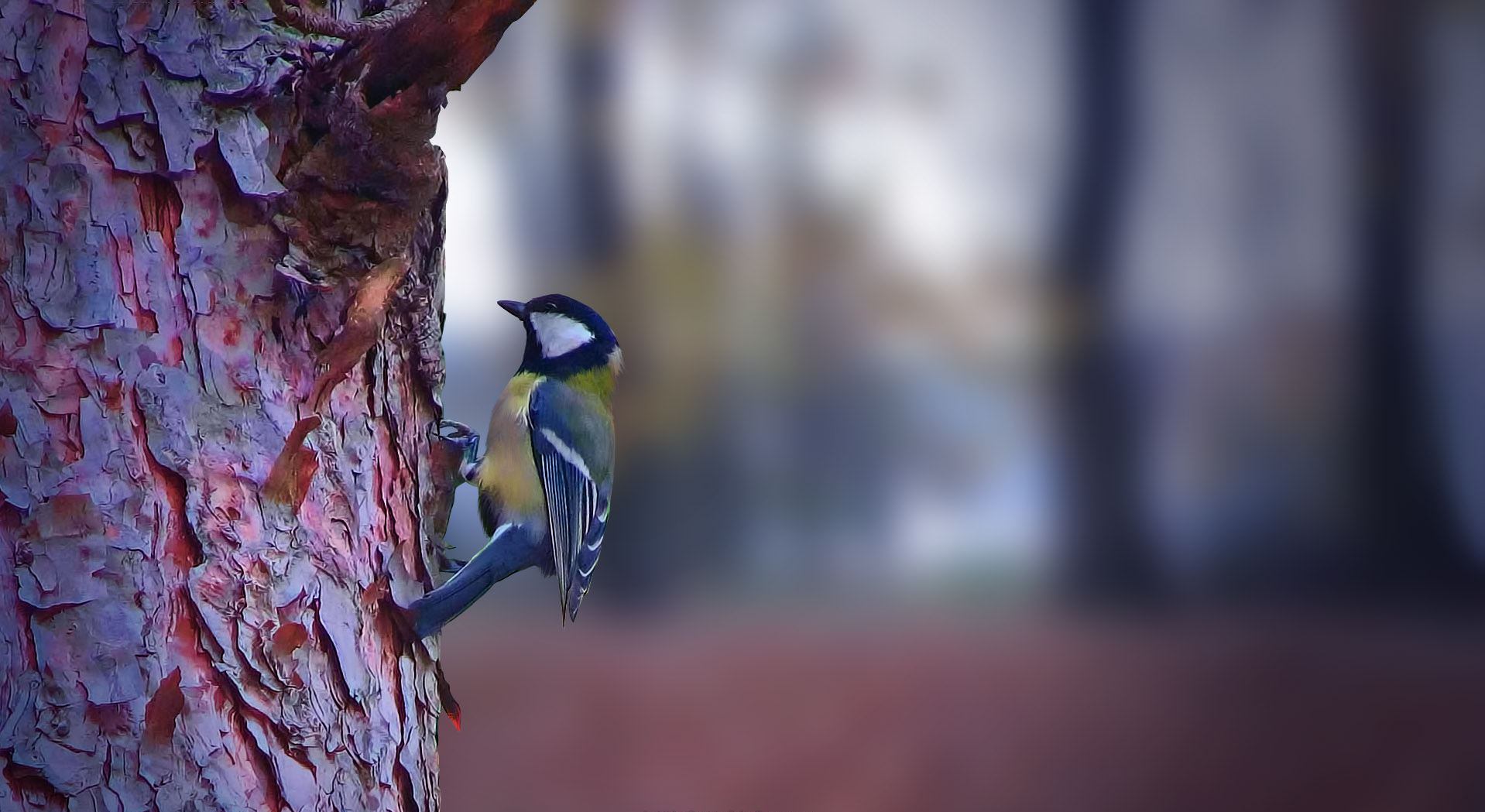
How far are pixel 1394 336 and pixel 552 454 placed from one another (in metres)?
1.82

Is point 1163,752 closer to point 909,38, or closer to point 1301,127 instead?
point 1301,127

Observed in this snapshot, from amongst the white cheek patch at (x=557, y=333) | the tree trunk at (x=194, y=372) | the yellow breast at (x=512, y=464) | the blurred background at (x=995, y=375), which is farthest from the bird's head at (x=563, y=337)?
the tree trunk at (x=194, y=372)

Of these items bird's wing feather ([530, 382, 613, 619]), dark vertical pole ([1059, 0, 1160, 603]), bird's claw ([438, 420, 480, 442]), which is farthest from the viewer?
dark vertical pole ([1059, 0, 1160, 603])

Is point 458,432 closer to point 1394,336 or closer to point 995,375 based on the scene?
point 995,375

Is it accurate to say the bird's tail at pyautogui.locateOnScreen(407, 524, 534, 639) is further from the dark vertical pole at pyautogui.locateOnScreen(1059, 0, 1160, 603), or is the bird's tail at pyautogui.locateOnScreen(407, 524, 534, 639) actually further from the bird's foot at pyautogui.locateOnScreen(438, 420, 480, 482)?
the dark vertical pole at pyautogui.locateOnScreen(1059, 0, 1160, 603)

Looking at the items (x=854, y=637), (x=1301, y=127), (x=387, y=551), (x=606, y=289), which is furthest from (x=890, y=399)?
(x=387, y=551)

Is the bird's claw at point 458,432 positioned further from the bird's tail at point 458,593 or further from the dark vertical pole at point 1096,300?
the dark vertical pole at point 1096,300

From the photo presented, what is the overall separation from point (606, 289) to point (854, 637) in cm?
94

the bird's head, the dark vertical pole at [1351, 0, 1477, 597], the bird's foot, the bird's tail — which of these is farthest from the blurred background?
the bird's tail

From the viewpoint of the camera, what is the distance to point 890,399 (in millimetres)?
2395

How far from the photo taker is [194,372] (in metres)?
0.99

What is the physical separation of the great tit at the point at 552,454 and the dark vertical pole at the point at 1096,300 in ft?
3.55

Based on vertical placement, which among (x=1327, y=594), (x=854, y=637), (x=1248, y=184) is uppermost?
(x=1248, y=184)

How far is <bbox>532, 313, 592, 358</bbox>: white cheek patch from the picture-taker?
182 cm
